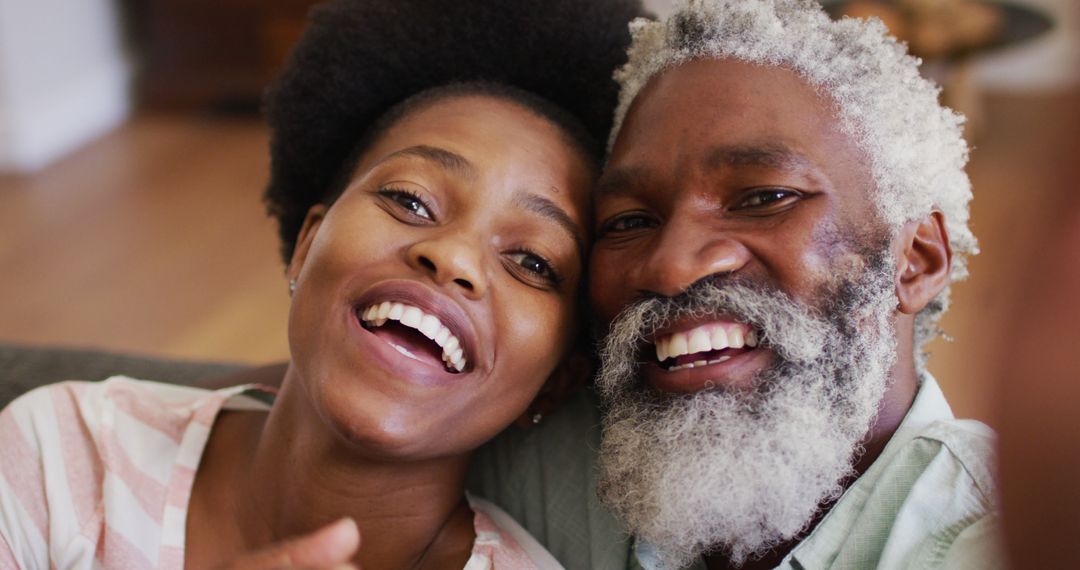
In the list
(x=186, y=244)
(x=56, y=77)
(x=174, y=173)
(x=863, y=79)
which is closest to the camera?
(x=863, y=79)

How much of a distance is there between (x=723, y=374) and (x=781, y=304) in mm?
100

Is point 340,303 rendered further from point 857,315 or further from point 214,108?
point 214,108

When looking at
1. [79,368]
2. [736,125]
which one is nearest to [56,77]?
[79,368]

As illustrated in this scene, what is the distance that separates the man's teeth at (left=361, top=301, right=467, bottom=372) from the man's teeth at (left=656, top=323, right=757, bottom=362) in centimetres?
24

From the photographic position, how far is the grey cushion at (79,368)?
1823 mm

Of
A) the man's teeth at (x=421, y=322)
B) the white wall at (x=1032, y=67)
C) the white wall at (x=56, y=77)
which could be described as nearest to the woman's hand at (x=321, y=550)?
the man's teeth at (x=421, y=322)

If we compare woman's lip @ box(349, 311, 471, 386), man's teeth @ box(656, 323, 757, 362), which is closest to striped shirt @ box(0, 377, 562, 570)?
woman's lip @ box(349, 311, 471, 386)

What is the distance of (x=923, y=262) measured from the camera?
1381 millimetres

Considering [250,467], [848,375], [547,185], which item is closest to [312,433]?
[250,467]

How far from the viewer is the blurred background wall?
3.51 meters

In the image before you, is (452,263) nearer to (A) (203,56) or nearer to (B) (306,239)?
(B) (306,239)

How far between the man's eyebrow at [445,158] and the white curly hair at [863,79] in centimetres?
23

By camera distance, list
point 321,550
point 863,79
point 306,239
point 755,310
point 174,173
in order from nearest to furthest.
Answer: point 321,550
point 755,310
point 863,79
point 306,239
point 174,173

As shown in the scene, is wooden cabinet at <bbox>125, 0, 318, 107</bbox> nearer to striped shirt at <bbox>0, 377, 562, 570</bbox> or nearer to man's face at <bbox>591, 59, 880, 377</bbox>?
striped shirt at <bbox>0, 377, 562, 570</bbox>
